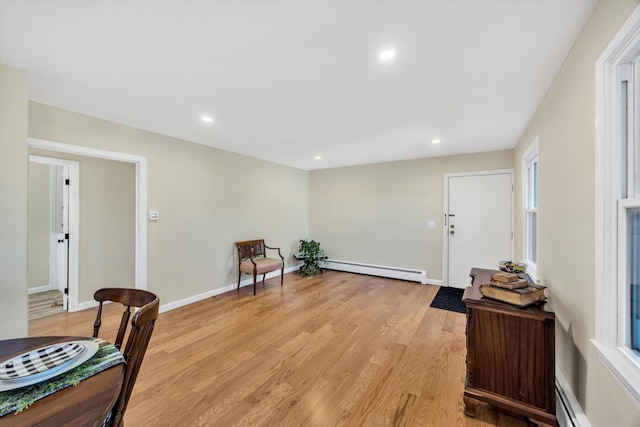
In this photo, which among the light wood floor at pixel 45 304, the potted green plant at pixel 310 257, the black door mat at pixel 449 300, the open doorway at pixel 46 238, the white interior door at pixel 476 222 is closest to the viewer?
the light wood floor at pixel 45 304

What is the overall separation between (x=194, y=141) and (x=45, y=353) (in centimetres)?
317

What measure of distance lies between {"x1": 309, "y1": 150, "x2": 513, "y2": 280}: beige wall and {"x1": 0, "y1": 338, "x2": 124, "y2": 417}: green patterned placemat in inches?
178

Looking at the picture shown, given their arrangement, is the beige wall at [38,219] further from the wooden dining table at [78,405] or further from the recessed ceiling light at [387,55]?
the recessed ceiling light at [387,55]

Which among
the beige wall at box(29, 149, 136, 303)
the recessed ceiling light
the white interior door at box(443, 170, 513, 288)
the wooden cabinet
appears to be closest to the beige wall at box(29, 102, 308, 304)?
the beige wall at box(29, 149, 136, 303)

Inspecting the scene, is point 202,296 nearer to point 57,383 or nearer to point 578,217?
point 57,383

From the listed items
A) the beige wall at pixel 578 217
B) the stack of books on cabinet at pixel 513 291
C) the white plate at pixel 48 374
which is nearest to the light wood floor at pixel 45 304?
the white plate at pixel 48 374

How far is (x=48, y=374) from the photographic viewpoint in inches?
34.7

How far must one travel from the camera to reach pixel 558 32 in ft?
4.72

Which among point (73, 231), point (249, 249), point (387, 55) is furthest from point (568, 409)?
point (73, 231)

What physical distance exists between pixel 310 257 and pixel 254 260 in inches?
54.9

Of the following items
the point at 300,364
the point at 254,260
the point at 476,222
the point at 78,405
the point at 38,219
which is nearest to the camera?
the point at 78,405

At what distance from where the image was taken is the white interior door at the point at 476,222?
396cm

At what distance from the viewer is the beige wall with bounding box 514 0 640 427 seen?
1.16 meters

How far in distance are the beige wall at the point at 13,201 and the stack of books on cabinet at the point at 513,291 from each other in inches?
129
